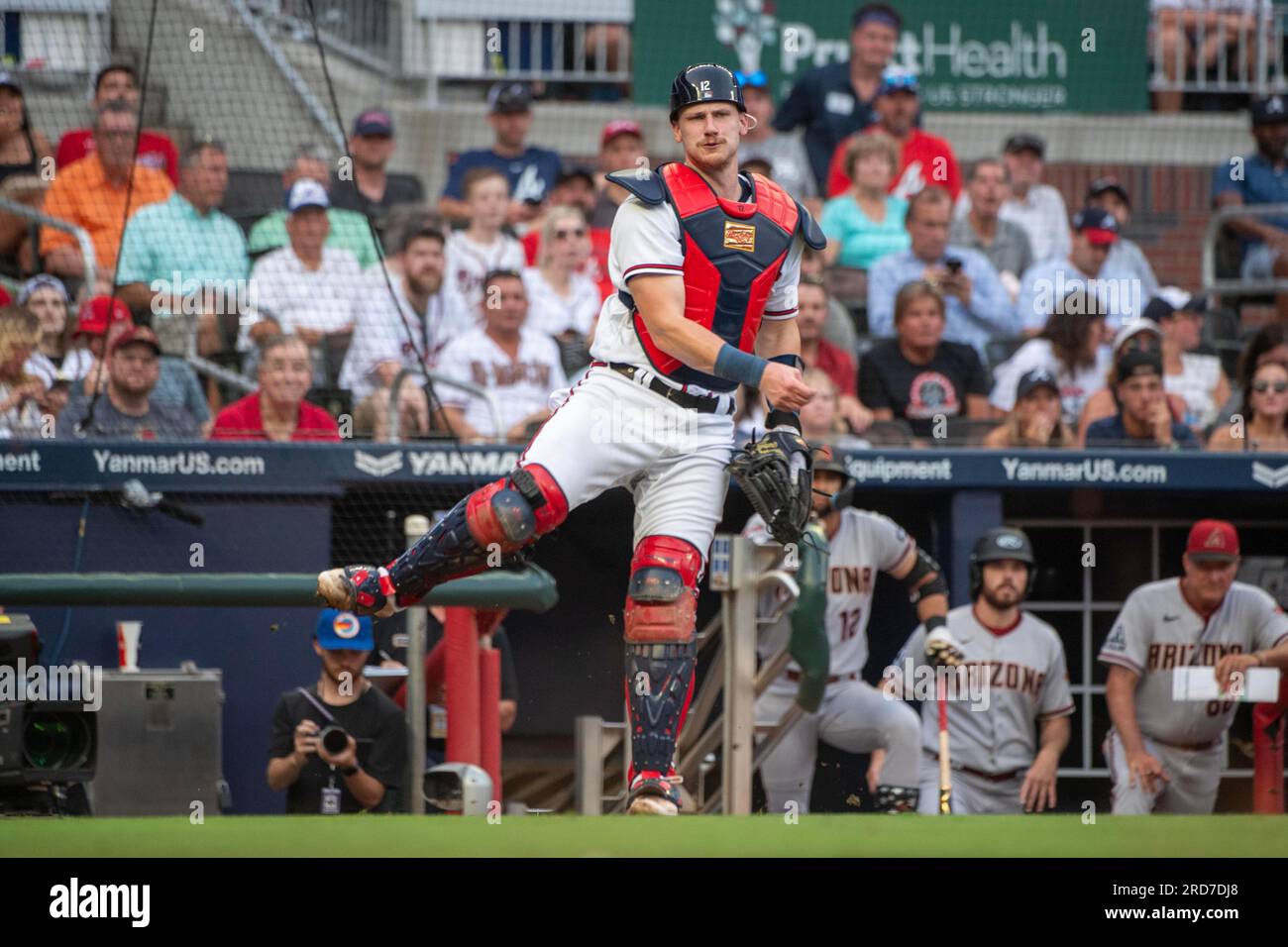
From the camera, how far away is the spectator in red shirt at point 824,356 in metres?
8.61

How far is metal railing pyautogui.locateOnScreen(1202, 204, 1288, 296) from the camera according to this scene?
34.0 feet

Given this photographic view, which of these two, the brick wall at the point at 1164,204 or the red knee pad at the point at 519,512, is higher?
the brick wall at the point at 1164,204

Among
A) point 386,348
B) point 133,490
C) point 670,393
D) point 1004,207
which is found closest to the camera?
point 670,393

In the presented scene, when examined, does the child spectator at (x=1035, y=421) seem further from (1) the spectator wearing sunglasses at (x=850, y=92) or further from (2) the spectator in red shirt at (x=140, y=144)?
(2) the spectator in red shirt at (x=140, y=144)

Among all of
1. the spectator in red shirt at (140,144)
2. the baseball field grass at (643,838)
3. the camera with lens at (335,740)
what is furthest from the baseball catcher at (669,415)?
the spectator in red shirt at (140,144)

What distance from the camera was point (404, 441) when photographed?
319 inches

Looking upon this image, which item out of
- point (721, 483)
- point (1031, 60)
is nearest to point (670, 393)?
point (721, 483)

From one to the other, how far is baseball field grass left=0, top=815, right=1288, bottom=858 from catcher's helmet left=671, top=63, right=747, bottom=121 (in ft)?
6.64

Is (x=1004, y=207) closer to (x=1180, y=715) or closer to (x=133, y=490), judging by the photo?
(x=1180, y=715)

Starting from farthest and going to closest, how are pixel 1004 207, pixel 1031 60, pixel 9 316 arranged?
pixel 1031 60 → pixel 1004 207 → pixel 9 316

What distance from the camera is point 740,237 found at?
521 centimetres

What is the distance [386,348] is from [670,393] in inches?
149

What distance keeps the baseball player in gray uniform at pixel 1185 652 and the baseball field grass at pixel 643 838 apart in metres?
3.45

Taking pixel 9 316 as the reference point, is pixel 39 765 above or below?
below
